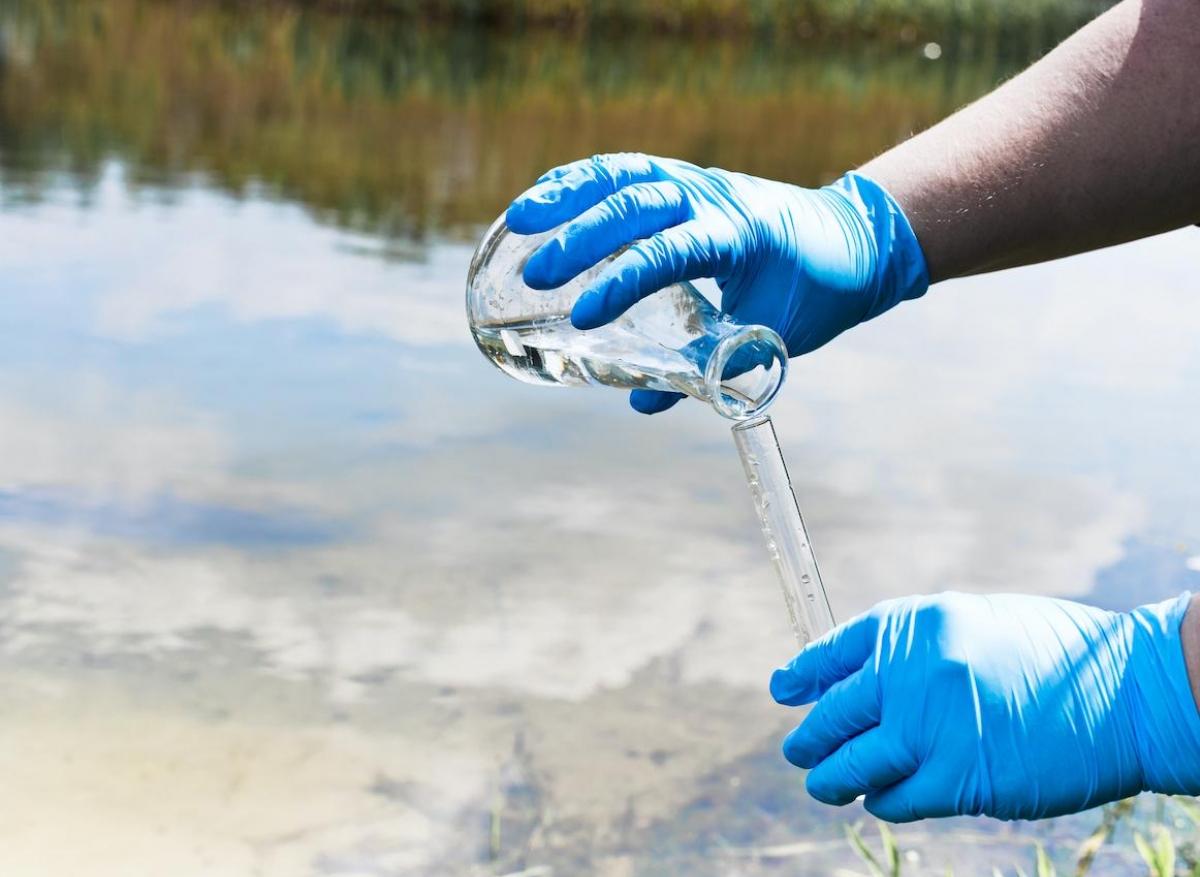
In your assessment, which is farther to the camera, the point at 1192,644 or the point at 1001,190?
the point at 1001,190

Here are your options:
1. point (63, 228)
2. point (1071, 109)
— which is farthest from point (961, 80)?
point (1071, 109)

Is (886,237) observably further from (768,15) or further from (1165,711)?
(768,15)

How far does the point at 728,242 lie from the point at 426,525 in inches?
84.9

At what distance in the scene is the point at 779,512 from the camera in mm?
1192

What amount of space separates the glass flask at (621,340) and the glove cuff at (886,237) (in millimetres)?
396

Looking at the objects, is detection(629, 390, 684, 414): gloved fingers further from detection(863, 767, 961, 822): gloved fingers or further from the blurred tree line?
the blurred tree line

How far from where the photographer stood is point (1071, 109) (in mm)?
1617

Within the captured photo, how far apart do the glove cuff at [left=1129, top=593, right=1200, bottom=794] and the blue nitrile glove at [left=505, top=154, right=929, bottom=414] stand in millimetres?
482

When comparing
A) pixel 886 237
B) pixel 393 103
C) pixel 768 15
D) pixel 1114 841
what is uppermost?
pixel 886 237

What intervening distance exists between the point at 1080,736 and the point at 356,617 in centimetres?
194

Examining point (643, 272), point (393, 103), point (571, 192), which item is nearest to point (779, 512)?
point (643, 272)

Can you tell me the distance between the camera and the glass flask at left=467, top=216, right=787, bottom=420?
3.92 ft

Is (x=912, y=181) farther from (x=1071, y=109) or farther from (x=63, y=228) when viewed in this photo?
(x=63, y=228)

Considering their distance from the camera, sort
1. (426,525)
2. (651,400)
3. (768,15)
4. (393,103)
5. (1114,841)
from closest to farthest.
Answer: (651,400)
(1114,841)
(426,525)
(393,103)
(768,15)
